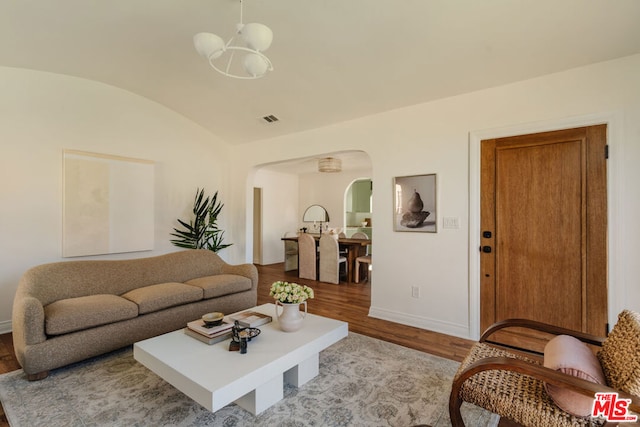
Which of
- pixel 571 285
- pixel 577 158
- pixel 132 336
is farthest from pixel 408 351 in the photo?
pixel 132 336

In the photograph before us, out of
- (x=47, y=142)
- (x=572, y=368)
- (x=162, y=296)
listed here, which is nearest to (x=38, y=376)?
(x=162, y=296)

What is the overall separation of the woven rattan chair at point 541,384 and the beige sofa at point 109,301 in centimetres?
262

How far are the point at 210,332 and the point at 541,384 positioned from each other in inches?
78.3

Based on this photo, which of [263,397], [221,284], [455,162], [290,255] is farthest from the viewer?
[290,255]

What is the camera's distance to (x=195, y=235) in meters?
4.81

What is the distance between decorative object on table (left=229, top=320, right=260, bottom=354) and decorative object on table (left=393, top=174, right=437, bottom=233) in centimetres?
214

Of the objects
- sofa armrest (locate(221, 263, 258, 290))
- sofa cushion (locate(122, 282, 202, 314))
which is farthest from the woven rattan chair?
sofa armrest (locate(221, 263, 258, 290))

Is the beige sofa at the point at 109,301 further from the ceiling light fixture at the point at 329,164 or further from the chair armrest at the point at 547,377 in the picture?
the ceiling light fixture at the point at 329,164

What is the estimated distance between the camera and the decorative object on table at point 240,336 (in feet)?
6.38

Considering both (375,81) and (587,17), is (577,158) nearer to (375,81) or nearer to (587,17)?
(587,17)

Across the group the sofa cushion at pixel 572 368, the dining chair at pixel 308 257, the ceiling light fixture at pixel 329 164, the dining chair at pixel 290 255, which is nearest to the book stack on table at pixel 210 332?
the sofa cushion at pixel 572 368

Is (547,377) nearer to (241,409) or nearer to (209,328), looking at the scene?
(241,409)

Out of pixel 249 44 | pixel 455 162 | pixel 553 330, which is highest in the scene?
pixel 249 44

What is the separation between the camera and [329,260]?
18.3 feet
